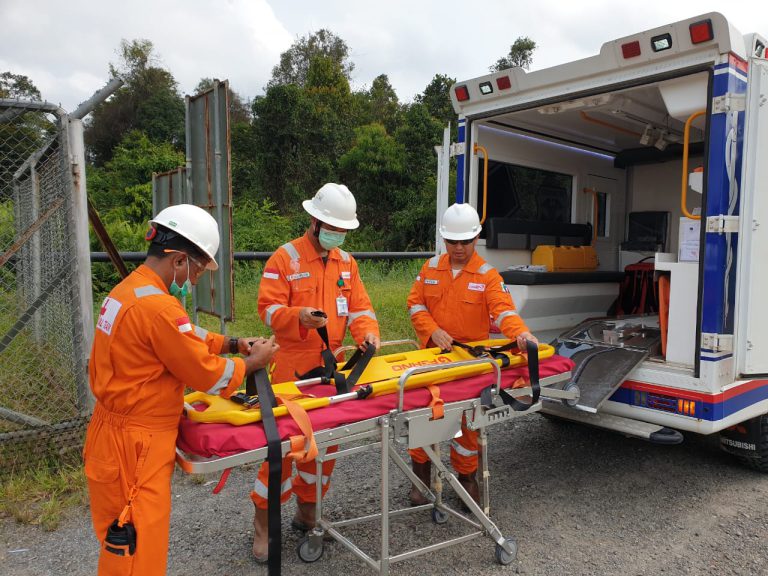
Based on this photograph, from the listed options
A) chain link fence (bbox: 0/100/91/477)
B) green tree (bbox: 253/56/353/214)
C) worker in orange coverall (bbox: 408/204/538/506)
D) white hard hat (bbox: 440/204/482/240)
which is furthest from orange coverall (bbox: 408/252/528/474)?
green tree (bbox: 253/56/353/214)

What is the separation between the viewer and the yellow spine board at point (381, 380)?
215 cm

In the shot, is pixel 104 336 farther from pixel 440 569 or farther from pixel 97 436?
pixel 440 569

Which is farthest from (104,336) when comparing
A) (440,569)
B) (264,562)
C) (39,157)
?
(39,157)

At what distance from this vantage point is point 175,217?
7.11ft

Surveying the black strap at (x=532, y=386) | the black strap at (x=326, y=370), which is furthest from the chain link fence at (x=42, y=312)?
the black strap at (x=532, y=386)

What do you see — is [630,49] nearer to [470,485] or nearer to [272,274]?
[272,274]

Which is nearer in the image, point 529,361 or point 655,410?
point 529,361

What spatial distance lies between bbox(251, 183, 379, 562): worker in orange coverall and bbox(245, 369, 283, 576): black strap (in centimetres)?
75

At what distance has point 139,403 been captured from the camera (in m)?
2.07

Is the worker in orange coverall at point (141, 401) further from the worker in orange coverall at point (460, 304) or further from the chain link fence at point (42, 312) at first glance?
the chain link fence at point (42, 312)

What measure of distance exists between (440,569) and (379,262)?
803 cm

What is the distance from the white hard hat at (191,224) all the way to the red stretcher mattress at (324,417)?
64 cm

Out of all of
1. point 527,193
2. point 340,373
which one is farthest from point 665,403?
point 527,193

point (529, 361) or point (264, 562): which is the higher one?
point (529, 361)
